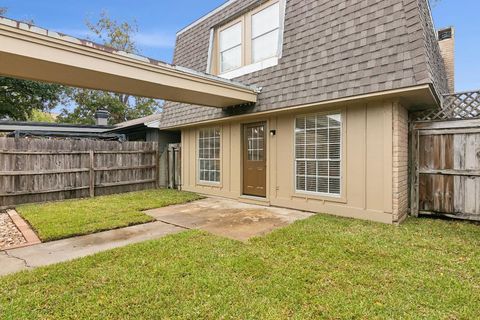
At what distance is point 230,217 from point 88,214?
10.5ft

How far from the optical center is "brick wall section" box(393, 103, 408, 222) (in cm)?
534

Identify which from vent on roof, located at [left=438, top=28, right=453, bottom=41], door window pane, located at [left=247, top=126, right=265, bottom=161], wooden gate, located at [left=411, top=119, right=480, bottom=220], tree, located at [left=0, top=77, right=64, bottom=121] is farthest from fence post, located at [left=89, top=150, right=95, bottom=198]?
vent on roof, located at [left=438, top=28, right=453, bottom=41]

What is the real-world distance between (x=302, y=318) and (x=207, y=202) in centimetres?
597

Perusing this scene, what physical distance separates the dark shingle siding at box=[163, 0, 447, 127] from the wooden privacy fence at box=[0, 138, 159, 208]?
206 inches

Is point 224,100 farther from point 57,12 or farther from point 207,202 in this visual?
point 57,12

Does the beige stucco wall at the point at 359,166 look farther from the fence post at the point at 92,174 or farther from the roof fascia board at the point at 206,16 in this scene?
the fence post at the point at 92,174

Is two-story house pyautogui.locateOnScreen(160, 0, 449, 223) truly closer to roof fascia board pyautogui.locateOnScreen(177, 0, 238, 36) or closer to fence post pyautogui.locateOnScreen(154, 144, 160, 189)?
roof fascia board pyautogui.locateOnScreen(177, 0, 238, 36)

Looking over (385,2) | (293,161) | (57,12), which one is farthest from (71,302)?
(57,12)

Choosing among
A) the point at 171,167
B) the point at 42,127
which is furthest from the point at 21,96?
the point at 171,167

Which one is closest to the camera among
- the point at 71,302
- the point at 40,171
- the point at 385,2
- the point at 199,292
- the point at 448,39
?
the point at 71,302

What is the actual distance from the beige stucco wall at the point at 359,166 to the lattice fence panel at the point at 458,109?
36.9 inches

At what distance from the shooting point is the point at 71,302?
268 cm

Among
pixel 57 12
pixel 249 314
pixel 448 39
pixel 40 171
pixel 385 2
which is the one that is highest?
pixel 57 12

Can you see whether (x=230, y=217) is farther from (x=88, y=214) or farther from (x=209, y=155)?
(x=209, y=155)
